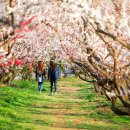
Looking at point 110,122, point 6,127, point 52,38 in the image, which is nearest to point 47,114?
point 110,122

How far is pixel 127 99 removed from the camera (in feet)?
56.5

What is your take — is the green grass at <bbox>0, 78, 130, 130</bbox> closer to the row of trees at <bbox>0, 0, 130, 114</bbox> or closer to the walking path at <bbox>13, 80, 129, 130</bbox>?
the walking path at <bbox>13, 80, 129, 130</bbox>

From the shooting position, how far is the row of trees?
9633 mm

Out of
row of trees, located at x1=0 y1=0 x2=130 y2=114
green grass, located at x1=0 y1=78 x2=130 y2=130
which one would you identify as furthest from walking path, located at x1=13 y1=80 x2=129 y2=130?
row of trees, located at x1=0 y1=0 x2=130 y2=114

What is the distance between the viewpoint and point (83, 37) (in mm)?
20047

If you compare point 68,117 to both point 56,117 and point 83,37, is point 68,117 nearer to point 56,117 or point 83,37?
point 56,117

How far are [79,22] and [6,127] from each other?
907cm

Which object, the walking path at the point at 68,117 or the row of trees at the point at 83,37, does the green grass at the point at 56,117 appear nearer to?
the walking path at the point at 68,117

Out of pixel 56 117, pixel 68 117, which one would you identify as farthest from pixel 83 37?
pixel 56 117

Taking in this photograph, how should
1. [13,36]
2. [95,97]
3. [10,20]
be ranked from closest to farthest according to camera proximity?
[10,20] < [13,36] < [95,97]

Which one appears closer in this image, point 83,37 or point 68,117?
point 68,117

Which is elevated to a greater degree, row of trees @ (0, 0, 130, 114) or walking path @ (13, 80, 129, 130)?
row of trees @ (0, 0, 130, 114)

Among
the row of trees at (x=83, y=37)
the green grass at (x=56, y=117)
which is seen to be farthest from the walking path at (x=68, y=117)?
the row of trees at (x=83, y=37)

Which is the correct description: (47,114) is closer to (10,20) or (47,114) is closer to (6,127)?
(6,127)
